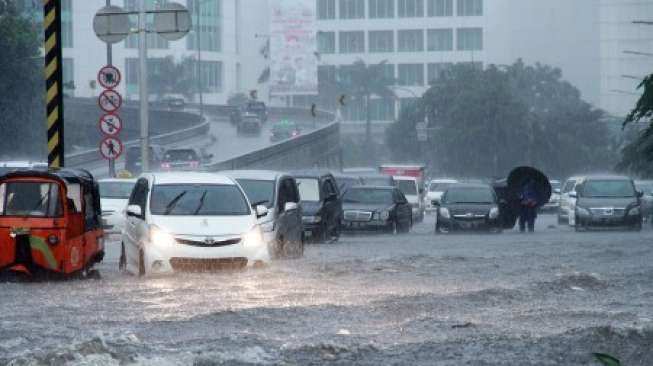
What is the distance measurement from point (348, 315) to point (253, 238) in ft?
18.9

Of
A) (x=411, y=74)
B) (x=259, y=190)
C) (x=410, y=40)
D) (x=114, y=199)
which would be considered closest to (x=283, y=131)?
(x=410, y=40)

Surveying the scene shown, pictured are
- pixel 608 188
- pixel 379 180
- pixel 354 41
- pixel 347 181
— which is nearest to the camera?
pixel 608 188

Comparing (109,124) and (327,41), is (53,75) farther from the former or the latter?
(327,41)

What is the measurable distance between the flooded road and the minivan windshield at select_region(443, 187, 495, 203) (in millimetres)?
15787

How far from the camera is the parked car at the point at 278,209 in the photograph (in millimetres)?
25047

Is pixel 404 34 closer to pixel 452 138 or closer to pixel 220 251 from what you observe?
pixel 452 138

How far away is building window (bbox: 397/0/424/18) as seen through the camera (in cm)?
14150

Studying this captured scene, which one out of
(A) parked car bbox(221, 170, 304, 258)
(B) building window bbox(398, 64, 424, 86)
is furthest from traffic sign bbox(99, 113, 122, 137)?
(B) building window bbox(398, 64, 424, 86)

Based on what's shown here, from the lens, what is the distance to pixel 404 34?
14312 centimetres

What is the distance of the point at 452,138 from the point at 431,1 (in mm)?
40963

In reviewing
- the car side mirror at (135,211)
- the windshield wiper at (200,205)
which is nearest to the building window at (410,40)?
the windshield wiper at (200,205)

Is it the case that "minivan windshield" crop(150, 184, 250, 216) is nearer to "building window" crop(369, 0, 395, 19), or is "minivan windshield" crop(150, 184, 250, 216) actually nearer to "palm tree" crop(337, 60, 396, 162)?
"palm tree" crop(337, 60, 396, 162)

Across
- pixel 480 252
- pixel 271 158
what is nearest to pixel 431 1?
pixel 271 158

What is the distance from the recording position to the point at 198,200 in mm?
22266
